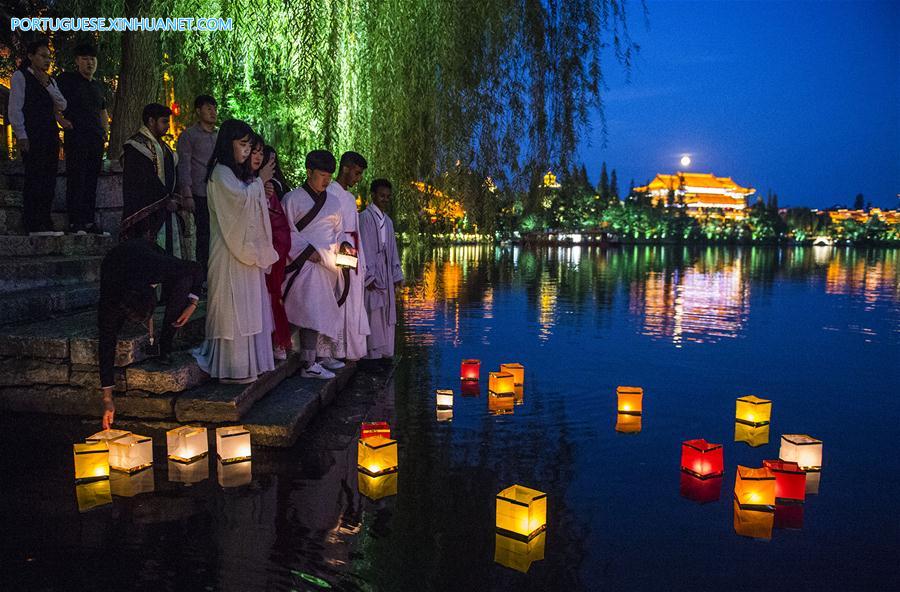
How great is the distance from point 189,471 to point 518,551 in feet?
6.91

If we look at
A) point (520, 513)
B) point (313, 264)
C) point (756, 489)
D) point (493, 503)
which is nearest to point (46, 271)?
point (313, 264)

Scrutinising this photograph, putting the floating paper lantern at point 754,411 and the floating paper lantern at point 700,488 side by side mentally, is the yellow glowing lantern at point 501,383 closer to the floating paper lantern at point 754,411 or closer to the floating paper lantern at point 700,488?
the floating paper lantern at point 754,411

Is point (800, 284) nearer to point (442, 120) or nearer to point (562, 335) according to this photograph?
point (562, 335)

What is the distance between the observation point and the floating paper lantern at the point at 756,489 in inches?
146

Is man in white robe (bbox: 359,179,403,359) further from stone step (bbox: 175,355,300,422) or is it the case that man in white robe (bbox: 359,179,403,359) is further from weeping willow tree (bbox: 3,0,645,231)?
stone step (bbox: 175,355,300,422)

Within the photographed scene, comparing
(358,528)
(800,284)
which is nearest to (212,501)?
(358,528)

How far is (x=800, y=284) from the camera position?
22.9 m

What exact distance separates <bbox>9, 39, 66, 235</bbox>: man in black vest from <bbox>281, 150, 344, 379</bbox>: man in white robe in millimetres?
2651

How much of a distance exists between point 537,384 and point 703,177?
131816 mm

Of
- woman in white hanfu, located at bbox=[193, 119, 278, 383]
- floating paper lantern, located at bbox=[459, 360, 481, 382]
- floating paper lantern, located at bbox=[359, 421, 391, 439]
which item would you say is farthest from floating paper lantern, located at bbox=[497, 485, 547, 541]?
floating paper lantern, located at bbox=[459, 360, 481, 382]

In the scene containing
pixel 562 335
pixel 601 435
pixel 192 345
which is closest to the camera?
pixel 601 435

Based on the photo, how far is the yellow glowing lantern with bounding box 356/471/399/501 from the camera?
12.8ft

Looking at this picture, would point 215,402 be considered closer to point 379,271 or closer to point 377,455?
point 377,455

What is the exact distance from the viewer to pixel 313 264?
5895mm
